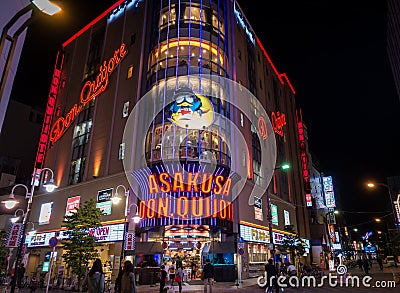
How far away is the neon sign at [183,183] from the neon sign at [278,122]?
20.9m

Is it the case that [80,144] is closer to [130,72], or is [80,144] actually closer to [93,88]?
[93,88]

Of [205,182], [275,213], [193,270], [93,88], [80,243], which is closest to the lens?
[80,243]

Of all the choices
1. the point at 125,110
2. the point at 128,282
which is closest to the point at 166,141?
the point at 125,110

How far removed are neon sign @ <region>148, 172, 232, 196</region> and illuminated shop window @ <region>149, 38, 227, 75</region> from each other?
10821 mm

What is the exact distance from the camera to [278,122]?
46.4 metres

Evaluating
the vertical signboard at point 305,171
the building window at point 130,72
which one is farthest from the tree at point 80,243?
the vertical signboard at point 305,171

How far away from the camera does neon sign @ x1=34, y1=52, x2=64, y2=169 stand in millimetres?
36938

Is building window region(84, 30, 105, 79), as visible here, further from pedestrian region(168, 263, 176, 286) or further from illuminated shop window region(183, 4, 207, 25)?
pedestrian region(168, 263, 176, 286)

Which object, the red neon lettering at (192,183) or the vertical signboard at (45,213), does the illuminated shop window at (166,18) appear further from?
the vertical signboard at (45,213)

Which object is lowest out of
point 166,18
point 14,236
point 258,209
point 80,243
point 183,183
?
point 80,243

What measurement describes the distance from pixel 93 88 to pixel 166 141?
Answer: 50.1 feet

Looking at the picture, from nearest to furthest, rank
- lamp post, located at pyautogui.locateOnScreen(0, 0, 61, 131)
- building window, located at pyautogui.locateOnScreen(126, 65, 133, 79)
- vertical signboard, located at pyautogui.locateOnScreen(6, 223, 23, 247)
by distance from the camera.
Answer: lamp post, located at pyautogui.locateOnScreen(0, 0, 61, 131) < vertical signboard, located at pyautogui.locateOnScreen(6, 223, 23, 247) < building window, located at pyautogui.locateOnScreen(126, 65, 133, 79)

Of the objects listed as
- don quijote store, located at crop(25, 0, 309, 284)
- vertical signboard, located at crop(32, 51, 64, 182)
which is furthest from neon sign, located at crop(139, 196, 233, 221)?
vertical signboard, located at crop(32, 51, 64, 182)

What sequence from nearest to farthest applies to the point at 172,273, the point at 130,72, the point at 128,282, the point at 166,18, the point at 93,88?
the point at 128,282
the point at 172,273
the point at 166,18
the point at 130,72
the point at 93,88
